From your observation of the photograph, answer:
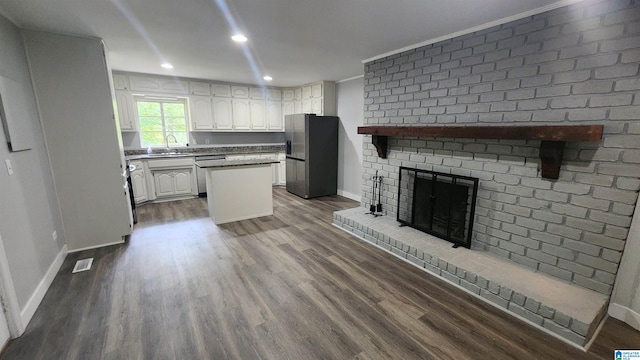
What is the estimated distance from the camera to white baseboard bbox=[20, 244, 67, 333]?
77.4 inches

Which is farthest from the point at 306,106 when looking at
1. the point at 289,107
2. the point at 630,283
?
the point at 630,283

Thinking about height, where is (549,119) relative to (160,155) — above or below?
above

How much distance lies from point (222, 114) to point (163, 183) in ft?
6.32

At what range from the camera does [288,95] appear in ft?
21.5

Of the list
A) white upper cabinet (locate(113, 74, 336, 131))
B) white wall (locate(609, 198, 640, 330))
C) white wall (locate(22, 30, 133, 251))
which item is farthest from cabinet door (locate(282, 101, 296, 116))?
white wall (locate(609, 198, 640, 330))

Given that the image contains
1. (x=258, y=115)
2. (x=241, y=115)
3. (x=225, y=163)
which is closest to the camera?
(x=225, y=163)

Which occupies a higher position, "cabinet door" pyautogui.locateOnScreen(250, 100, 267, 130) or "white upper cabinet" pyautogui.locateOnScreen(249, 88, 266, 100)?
"white upper cabinet" pyautogui.locateOnScreen(249, 88, 266, 100)

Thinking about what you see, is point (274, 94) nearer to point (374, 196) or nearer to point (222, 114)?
point (222, 114)

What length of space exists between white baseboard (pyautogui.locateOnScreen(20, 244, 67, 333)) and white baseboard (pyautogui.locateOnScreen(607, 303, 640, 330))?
4470 mm

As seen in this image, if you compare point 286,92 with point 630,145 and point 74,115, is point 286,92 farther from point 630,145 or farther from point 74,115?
point 630,145

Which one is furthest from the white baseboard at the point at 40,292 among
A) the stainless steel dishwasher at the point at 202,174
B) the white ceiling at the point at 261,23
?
the stainless steel dishwasher at the point at 202,174

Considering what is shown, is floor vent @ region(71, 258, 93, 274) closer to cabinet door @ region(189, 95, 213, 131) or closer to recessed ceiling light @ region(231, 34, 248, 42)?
recessed ceiling light @ region(231, 34, 248, 42)

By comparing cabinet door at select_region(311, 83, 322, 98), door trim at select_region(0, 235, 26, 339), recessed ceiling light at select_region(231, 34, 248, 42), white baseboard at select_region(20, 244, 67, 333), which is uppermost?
recessed ceiling light at select_region(231, 34, 248, 42)

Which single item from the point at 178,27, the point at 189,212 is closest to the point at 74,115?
the point at 178,27
